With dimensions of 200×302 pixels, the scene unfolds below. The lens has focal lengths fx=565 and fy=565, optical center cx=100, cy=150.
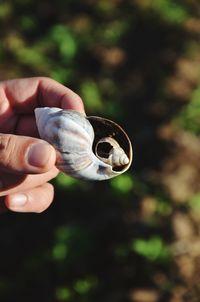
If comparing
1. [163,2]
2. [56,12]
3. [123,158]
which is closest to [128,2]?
[163,2]

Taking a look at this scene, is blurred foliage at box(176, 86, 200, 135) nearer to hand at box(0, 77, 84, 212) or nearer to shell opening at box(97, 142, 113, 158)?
hand at box(0, 77, 84, 212)

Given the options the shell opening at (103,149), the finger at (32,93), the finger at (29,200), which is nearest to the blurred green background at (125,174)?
the finger at (29,200)

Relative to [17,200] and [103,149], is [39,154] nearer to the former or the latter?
[103,149]

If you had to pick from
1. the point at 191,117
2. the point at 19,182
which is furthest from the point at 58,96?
the point at 191,117

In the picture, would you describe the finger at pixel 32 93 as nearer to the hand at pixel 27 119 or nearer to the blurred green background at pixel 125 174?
the hand at pixel 27 119

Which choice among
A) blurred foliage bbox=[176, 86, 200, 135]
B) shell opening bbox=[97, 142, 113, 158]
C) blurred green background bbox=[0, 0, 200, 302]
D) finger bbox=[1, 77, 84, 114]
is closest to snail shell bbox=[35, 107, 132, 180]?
shell opening bbox=[97, 142, 113, 158]

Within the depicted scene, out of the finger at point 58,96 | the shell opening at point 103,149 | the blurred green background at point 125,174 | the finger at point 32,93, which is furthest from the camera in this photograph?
the blurred green background at point 125,174
